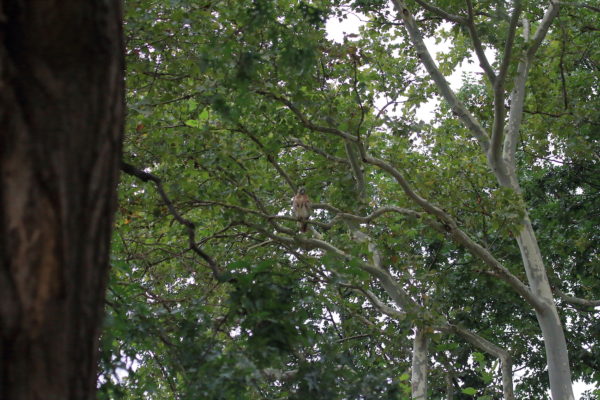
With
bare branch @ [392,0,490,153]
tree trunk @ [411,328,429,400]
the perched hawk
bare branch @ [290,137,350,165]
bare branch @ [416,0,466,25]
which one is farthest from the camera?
tree trunk @ [411,328,429,400]

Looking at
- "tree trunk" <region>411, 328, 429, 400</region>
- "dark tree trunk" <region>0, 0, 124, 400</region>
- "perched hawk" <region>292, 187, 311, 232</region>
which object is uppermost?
"perched hawk" <region>292, 187, 311, 232</region>

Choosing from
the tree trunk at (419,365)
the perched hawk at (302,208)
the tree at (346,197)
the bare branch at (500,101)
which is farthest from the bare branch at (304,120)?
the tree trunk at (419,365)

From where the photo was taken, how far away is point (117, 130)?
1988mm

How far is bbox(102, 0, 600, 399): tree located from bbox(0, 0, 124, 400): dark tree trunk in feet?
6.09

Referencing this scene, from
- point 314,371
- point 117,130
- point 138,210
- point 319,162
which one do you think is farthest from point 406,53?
point 117,130

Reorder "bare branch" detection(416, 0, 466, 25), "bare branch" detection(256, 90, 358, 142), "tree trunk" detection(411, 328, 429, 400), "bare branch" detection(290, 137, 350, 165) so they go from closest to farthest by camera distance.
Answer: "bare branch" detection(256, 90, 358, 142)
"bare branch" detection(416, 0, 466, 25)
"bare branch" detection(290, 137, 350, 165)
"tree trunk" detection(411, 328, 429, 400)

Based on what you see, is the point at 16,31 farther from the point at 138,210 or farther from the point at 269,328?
the point at 138,210

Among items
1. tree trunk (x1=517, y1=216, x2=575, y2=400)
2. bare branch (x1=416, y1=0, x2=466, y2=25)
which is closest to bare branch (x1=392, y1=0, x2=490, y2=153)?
bare branch (x1=416, y1=0, x2=466, y2=25)

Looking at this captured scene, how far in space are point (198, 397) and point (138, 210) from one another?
5.57 m

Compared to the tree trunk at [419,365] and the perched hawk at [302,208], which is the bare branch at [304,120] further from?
the tree trunk at [419,365]

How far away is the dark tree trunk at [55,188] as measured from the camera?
1.70m

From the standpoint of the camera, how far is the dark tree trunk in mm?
1700

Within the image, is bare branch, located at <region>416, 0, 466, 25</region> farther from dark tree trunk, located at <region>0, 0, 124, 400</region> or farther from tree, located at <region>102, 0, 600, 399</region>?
dark tree trunk, located at <region>0, 0, 124, 400</region>

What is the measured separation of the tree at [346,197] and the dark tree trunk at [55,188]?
6.09ft
